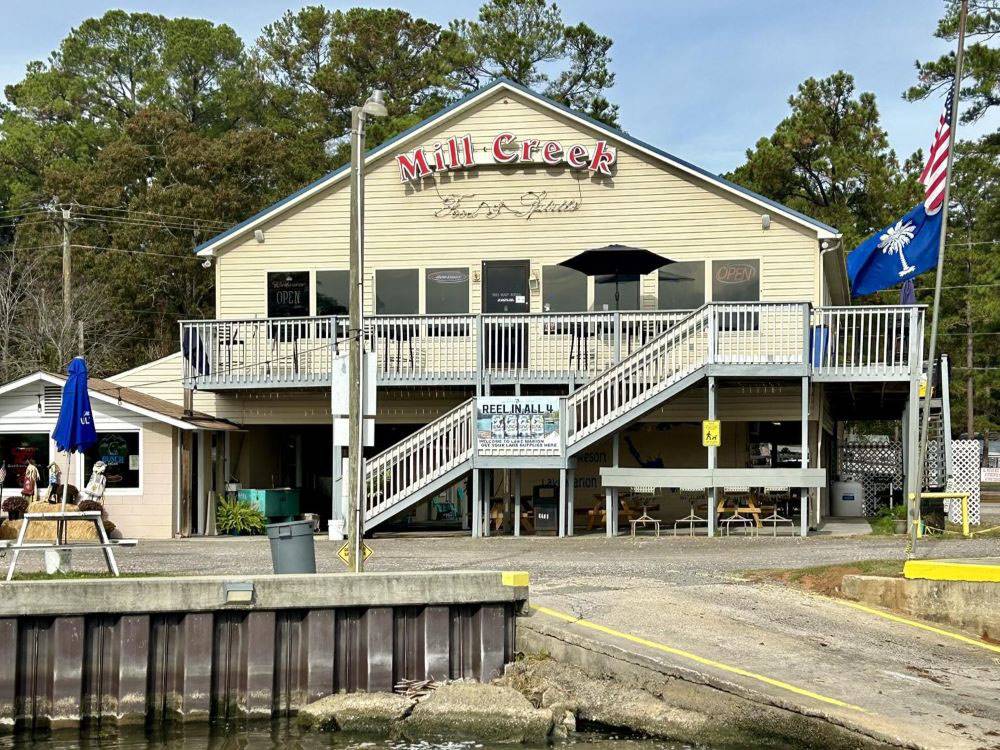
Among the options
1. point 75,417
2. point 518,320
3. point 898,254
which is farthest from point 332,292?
point 898,254

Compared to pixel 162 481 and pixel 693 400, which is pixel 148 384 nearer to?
pixel 162 481

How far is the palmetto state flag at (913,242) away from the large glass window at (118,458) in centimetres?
1344

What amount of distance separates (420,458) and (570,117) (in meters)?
7.56

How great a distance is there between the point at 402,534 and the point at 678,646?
40.2ft

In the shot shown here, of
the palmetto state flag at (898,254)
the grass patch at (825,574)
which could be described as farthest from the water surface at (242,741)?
the palmetto state flag at (898,254)

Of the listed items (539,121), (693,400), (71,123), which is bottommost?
(693,400)

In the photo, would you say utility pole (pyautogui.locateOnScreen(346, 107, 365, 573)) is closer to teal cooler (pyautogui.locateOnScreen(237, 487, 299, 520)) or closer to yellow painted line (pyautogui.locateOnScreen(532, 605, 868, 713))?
yellow painted line (pyautogui.locateOnScreen(532, 605, 868, 713))

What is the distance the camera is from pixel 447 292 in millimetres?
26750

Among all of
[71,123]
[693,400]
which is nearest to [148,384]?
[693,400]

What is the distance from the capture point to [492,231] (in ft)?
87.1

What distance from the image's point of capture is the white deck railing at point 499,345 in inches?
920

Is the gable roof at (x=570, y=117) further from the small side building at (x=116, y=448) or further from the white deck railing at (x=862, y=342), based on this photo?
the small side building at (x=116, y=448)

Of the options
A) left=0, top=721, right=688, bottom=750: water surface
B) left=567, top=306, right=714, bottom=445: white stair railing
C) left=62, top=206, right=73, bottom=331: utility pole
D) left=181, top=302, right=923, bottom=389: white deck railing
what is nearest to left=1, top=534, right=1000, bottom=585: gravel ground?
left=567, top=306, right=714, bottom=445: white stair railing

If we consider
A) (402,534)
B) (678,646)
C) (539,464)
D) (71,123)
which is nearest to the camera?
(678,646)
